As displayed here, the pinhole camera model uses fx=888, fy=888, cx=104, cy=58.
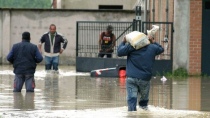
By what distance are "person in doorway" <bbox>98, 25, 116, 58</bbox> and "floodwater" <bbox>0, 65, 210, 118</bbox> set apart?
3781mm

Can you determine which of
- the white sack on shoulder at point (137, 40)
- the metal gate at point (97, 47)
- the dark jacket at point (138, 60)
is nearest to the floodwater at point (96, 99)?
the dark jacket at point (138, 60)

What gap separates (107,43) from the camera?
101 ft

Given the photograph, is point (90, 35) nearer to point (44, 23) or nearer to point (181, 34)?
point (44, 23)

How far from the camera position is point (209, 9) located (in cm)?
2789

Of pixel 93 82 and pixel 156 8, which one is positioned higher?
pixel 156 8

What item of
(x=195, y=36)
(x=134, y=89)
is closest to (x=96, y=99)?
(x=134, y=89)

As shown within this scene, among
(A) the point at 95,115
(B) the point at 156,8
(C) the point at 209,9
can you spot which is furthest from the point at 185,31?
(A) the point at 95,115

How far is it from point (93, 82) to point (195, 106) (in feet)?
23.6

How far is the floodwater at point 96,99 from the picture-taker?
631 inches

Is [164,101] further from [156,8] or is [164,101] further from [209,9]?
[156,8]

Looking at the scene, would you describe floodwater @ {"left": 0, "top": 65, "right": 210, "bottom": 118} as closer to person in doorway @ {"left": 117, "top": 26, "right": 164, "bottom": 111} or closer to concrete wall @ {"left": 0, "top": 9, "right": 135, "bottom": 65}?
person in doorway @ {"left": 117, "top": 26, "right": 164, "bottom": 111}

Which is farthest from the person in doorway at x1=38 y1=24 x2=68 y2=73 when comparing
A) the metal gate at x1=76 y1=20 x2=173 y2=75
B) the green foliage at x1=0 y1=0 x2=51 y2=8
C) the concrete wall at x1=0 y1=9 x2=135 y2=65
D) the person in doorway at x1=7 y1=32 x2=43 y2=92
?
the green foliage at x1=0 y1=0 x2=51 y2=8

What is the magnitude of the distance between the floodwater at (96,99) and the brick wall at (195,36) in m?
0.99

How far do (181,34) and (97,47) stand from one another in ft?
19.1
